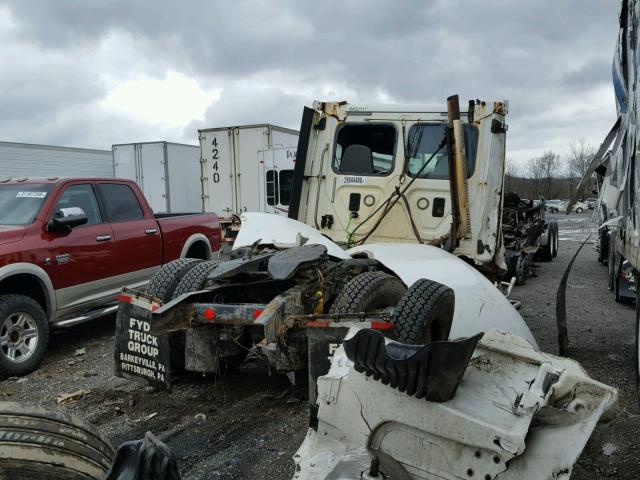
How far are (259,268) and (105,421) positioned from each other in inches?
64.7

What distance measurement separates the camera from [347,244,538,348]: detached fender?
4.00 meters

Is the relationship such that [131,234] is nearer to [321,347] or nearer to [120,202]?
[120,202]

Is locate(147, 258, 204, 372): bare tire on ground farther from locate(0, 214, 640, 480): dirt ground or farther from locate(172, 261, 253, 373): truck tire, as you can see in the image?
locate(0, 214, 640, 480): dirt ground

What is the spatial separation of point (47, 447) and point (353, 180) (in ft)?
15.0

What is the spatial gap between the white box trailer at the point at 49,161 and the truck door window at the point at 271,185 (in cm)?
831

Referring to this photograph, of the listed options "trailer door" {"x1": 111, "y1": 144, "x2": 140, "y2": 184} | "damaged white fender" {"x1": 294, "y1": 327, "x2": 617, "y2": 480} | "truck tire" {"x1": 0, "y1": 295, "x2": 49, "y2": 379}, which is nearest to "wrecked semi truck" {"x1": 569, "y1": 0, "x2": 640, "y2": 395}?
"damaged white fender" {"x1": 294, "y1": 327, "x2": 617, "y2": 480}

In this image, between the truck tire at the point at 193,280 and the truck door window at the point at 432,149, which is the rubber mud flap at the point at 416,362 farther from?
the truck door window at the point at 432,149

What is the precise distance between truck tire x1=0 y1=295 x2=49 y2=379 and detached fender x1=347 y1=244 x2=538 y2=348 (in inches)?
127

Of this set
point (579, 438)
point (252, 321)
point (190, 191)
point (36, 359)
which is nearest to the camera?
point (579, 438)

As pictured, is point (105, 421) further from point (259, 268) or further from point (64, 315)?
point (64, 315)

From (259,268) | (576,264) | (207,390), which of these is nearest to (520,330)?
(259,268)

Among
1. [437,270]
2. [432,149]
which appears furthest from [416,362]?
[432,149]

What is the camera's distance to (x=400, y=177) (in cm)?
596

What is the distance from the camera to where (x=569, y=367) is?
2.60m
